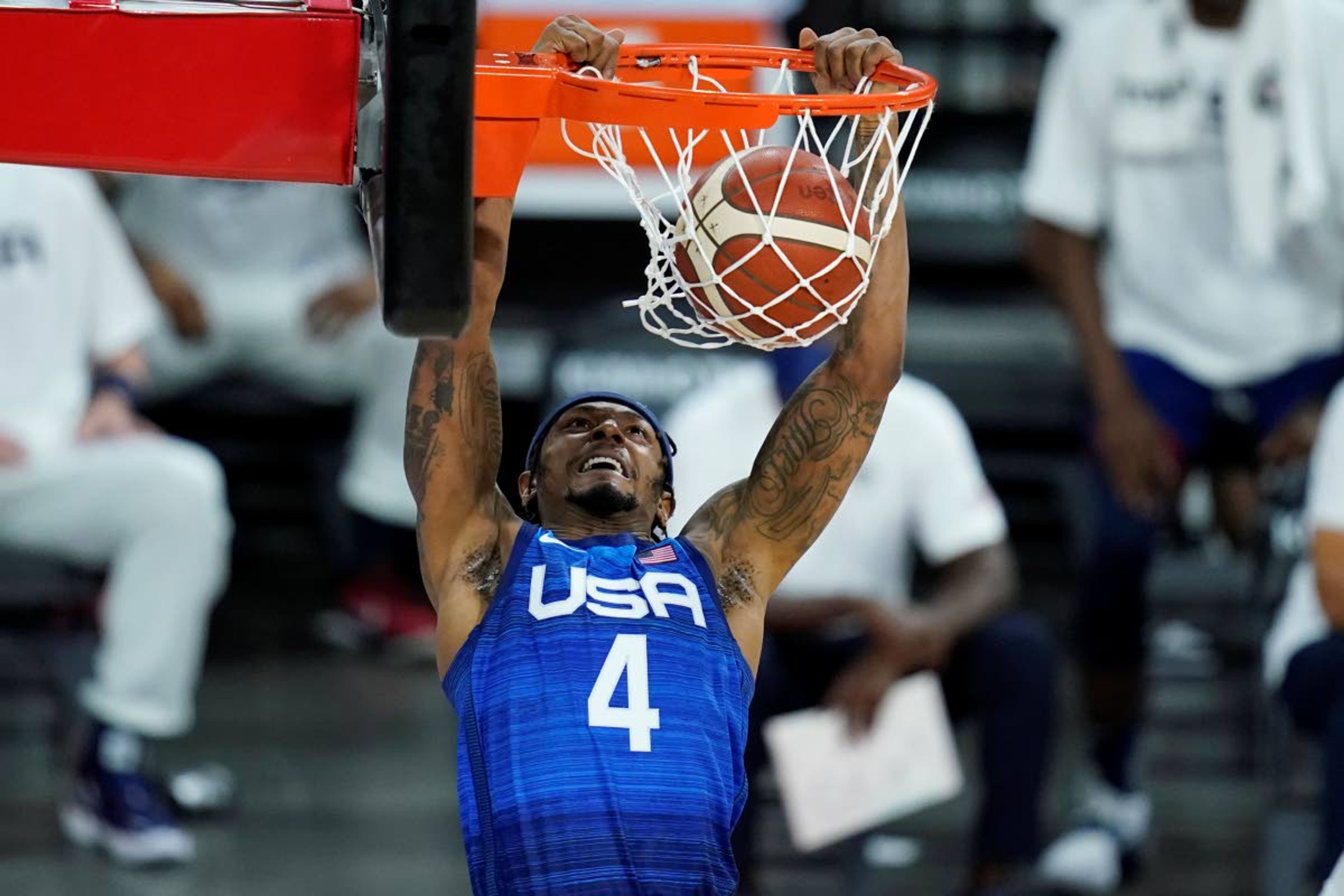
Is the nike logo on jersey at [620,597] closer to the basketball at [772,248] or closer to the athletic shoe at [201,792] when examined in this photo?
the basketball at [772,248]

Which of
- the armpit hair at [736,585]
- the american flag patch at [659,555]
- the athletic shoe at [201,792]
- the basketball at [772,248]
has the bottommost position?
the athletic shoe at [201,792]

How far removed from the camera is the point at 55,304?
6.32 m

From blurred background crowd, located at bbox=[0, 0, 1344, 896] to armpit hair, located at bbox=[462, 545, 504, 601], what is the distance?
61.7 inches

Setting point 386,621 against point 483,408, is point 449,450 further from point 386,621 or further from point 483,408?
point 386,621

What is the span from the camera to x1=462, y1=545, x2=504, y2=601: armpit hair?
394 cm

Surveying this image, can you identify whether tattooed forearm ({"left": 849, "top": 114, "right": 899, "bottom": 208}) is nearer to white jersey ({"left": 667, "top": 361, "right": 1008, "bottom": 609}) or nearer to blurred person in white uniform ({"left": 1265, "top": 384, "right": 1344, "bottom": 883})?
blurred person in white uniform ({"left": 1265, "top": 384, "right": 1344, "bottom": 883})

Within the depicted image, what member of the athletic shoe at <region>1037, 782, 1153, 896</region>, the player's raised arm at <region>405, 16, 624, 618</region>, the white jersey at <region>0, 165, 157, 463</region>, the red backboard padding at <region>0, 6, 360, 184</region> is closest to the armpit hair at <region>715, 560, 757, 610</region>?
the player's raised arm at <region>405, 16, 624, 618</region>

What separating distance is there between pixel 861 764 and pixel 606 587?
1688 millimetres

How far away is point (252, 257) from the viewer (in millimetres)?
7391

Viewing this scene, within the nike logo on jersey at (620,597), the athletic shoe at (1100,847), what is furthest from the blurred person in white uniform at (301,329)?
the nike logo on jersey at (620,597)

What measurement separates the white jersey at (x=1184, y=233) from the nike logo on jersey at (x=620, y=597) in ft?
8.69

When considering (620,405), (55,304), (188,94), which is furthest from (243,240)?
(188,94)

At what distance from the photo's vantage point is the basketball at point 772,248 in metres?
3.68

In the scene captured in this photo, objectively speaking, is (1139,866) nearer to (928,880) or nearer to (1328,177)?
(928,880)
